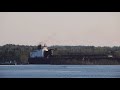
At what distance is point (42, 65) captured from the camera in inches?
277

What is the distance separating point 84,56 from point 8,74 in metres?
1.31

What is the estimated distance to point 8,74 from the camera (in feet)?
18.7
